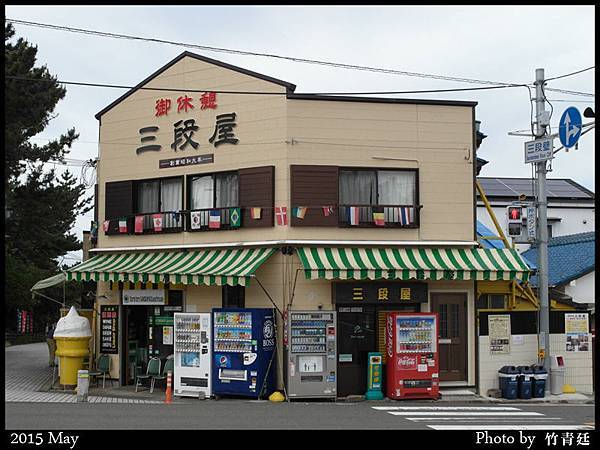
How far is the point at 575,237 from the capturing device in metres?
30.9

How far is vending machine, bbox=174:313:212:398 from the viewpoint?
19.8 m

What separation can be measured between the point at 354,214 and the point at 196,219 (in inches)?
180

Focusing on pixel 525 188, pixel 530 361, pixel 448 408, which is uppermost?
pixel 525 188

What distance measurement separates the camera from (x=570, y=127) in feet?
65.4

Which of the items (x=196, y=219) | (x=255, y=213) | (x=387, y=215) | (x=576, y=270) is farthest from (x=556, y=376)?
(x=196, y=219)

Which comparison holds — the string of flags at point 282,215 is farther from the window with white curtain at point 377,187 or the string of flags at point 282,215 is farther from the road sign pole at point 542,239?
the road sign pole at point 542,239

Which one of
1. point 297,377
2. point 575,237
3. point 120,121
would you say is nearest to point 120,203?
point 120,121

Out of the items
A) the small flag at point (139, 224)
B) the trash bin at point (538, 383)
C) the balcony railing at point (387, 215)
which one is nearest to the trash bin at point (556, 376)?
the trash bin at point (538, 383)

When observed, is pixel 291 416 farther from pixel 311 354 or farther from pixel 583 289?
pixel 583 289

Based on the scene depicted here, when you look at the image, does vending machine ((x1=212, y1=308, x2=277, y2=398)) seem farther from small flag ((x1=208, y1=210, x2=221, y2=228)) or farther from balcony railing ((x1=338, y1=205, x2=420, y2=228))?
balcony railing ((x1=338, y1=205, x2=420, y2=228))

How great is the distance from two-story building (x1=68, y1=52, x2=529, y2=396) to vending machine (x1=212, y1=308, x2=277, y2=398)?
561 mm

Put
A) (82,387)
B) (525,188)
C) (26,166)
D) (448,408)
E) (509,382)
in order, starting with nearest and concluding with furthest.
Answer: (448,408), (82,387), (509,382), (26,166), (525,188)

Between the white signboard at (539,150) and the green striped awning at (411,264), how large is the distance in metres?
2.69

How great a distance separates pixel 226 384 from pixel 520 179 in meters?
30.8
